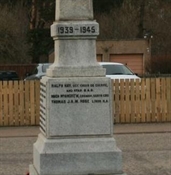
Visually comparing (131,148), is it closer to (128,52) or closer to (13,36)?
(128,52)

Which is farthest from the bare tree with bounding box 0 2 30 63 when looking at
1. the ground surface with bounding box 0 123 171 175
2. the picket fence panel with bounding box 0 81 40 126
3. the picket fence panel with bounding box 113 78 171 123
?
the ground surface with bounding box 0 123 171 175

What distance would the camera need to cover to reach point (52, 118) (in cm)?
813

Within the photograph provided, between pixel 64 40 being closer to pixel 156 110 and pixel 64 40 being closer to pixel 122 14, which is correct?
pixel 156 110

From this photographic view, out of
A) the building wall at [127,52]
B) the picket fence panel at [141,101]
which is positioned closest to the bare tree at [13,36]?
the building wall at [127,52]

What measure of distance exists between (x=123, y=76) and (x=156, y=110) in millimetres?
4599

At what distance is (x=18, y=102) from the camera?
17.3 m

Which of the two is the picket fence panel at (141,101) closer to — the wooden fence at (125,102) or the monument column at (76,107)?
the wooden fence at (125,102)

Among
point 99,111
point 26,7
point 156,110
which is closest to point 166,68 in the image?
point 26,7

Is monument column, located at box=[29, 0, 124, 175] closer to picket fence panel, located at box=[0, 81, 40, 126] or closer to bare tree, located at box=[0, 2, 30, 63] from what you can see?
picket fence panel, located at box=[0, 81, 40, 126]

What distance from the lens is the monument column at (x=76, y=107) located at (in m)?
8.09

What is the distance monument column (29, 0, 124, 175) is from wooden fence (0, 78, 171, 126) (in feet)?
29.6

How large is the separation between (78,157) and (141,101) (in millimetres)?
9819

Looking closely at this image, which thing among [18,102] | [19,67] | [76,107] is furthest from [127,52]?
[76,107]

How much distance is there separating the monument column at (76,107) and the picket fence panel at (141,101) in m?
9.39
